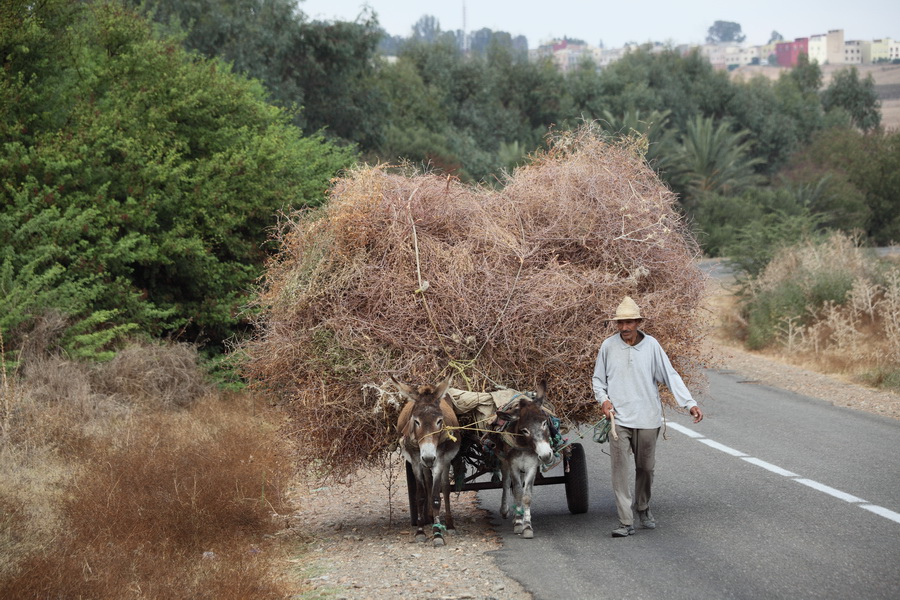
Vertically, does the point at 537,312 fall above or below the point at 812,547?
above

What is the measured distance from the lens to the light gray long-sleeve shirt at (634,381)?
9094 millimetres

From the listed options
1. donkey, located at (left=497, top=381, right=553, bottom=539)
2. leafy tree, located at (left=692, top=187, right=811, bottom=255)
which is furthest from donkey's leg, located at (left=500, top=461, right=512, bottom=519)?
leafy tree, located at (left=692, top=187, right=811, bottom=255)

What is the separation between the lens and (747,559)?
8016 millimetres

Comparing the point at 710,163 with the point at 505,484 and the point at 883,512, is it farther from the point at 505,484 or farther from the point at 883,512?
the point at 505,484

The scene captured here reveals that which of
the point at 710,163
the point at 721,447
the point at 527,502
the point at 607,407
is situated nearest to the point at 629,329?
the point at 607,407

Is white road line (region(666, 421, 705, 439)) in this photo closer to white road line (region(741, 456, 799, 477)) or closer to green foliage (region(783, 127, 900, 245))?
white road line (region(741, 456, 799, 477))

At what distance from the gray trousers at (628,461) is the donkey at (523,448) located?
69 cm

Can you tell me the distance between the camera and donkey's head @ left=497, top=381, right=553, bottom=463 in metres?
8.70

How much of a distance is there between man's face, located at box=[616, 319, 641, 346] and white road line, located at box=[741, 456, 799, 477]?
337 centimetres

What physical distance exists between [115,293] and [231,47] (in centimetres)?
2307

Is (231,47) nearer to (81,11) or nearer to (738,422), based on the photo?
(81,11)

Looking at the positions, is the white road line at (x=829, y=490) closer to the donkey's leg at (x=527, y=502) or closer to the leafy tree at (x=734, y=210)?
the donkey's leg at (x=527, y=502)

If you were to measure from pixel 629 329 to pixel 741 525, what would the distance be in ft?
6.38

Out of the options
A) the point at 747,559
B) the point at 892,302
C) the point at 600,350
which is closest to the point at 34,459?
the point at 600,350
